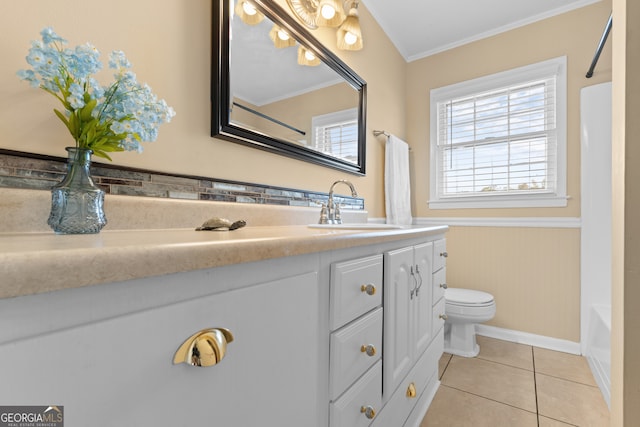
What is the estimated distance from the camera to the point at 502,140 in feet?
7.70

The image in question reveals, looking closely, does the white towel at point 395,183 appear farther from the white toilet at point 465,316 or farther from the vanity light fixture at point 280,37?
the vanity light fixture at point 280,37

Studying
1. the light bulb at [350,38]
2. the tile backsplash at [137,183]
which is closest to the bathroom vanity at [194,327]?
the tile backsplash at [137,183]

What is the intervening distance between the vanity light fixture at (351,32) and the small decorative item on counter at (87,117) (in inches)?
54.3

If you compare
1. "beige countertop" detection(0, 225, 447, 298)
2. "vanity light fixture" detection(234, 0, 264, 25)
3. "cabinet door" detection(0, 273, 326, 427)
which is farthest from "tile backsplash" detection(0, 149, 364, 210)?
"vanity light fixture" detection(234, 0, 264, 25)

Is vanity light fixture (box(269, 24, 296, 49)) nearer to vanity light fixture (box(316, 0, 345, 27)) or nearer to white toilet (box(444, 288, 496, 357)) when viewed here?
vanity light fixture (box(316, 0, 345, 27))

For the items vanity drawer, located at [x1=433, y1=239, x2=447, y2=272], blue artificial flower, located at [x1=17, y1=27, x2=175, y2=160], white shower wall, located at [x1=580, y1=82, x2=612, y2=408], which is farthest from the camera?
white shower wall, located at [x1=580, y1=82, x2=612, y2=408]

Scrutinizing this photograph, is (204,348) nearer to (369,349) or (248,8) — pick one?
(369,349)

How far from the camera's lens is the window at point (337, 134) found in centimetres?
161

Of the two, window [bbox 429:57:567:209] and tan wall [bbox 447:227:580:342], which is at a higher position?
window [bbox 429:57:567:209]

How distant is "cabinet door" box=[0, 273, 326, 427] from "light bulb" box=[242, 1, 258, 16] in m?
1.14

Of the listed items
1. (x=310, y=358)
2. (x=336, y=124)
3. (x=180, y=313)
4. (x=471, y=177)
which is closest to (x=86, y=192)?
(x=180, y=313)

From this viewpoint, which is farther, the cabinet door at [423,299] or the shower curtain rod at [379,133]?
the shower curtain rod at [379,133]

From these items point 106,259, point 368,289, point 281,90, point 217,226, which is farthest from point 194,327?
point 281,90

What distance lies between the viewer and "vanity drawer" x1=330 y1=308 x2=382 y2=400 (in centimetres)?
72
